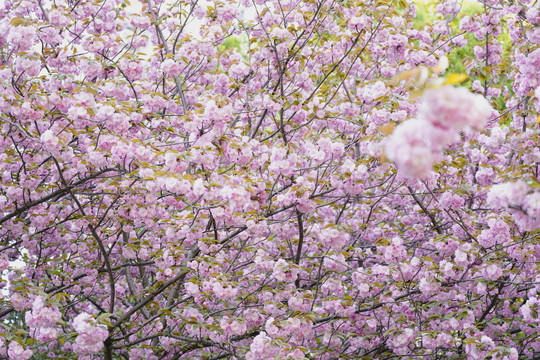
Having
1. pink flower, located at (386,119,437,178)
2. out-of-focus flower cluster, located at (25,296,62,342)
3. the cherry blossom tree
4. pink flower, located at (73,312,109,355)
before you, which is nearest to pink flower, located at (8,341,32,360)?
the cherry blossom tree

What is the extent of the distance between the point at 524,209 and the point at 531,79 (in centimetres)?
229

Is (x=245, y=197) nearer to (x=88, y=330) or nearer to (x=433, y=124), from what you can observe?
(x=88, y=330)

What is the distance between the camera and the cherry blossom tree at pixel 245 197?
4004 millimetres

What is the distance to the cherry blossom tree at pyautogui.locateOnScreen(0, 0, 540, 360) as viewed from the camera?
400 cm

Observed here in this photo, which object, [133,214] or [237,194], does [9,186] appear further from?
[237,194]

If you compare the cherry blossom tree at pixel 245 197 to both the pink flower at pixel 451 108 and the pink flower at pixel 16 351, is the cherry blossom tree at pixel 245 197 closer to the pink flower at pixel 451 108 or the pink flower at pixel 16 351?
the pink flower at pixel 16 351

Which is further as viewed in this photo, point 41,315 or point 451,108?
point 41,315

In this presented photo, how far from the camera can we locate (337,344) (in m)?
5.05

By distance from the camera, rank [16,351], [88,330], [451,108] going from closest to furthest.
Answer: [451,108]
[88,330]
[16,351]

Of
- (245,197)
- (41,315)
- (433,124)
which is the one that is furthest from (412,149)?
(41,315)

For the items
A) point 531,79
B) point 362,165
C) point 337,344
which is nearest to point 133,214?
point 362,165

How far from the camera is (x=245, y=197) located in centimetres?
359

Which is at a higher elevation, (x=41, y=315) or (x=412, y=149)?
(x=41, y=315)

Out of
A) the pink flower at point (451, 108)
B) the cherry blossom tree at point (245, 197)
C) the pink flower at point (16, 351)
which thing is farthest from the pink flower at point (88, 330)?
the pink flower at point (451, 108)
